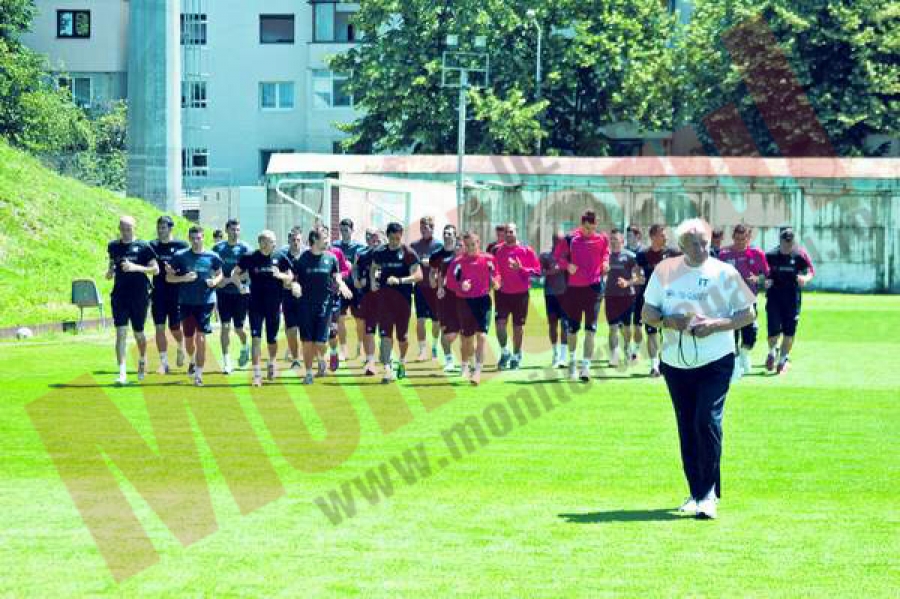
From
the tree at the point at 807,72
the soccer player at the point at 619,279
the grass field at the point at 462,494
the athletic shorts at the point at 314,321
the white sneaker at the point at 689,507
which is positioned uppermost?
the tree at the point at 807,72

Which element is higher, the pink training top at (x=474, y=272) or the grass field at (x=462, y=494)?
the pink training top at (x=474, y=272)

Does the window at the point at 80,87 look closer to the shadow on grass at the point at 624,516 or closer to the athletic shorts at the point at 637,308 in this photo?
the athletic shorts at the point at 637,308

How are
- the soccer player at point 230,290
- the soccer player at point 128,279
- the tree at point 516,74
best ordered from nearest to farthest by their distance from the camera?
the soccer player at point 128,279, the soccer player at point 230,290, the tree at point 516,74

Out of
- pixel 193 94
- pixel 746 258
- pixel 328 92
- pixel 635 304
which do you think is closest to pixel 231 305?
pixel 635 304

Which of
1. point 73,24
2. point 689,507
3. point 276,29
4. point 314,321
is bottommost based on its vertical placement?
point 689,507

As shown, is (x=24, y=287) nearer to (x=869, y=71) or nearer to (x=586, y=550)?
(x=586, y=550)

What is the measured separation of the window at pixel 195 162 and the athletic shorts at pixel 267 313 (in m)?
57.0

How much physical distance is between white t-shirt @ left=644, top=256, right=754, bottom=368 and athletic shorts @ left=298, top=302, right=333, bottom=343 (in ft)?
33.6

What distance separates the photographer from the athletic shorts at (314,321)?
2069cm

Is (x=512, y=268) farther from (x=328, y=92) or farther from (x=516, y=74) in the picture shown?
(x=328, y=92)

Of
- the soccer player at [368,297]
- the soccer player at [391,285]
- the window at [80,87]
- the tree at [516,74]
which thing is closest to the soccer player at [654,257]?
the soccer player at [391,285]

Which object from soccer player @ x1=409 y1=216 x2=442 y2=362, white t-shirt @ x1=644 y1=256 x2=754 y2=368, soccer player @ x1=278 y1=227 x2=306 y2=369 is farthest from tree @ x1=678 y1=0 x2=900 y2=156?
white t-shirt @ x1=644 y1=256 x2=754 y2=368

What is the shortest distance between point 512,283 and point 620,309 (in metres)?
1.67

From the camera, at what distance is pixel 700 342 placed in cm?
1081
